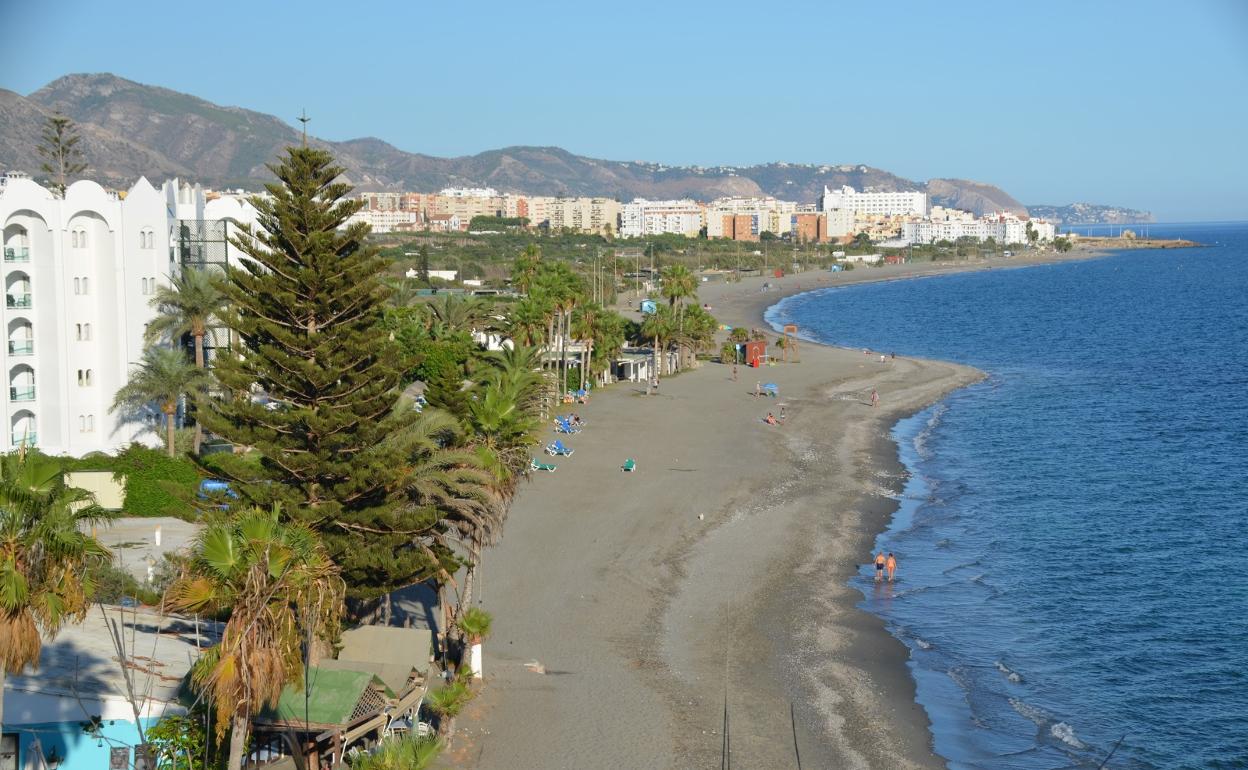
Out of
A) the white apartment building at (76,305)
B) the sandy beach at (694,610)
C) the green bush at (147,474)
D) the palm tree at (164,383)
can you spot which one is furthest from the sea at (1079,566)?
the white apartment building at (76,305)

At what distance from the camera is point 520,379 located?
20.8 meters

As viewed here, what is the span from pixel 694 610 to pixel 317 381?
885 centimetres

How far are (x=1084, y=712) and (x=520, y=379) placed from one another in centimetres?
1091

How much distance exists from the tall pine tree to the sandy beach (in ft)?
11.0

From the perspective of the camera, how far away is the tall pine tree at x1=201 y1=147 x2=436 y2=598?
18219 millimetres

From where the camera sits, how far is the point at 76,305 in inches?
1246

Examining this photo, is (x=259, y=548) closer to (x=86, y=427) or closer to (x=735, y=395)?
(x=86, y=427)

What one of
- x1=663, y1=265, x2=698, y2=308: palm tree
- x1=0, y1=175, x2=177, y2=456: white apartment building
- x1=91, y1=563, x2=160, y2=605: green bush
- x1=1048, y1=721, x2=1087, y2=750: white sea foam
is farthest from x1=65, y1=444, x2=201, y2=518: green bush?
x1=663, y1=265, x2=698, y2=308: palm tree

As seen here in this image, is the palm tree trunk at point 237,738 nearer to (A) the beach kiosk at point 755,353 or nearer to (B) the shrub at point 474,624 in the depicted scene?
(B) the shrub at point 474,624

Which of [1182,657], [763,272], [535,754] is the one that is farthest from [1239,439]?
[763,272]

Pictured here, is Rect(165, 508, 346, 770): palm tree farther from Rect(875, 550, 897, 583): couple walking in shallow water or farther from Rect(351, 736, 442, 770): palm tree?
Rect(875, 550, 897, 583): couple walking in shallow water

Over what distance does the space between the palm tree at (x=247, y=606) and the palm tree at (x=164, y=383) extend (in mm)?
20331

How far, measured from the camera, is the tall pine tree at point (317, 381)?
59.8 feet

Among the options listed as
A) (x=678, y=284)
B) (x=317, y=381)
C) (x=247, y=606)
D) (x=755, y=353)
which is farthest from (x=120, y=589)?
(x=755, y=353)
